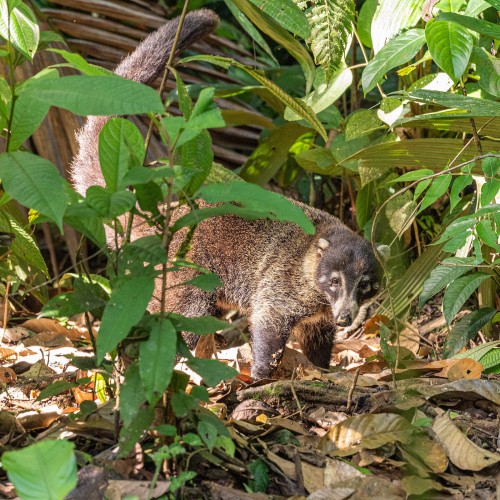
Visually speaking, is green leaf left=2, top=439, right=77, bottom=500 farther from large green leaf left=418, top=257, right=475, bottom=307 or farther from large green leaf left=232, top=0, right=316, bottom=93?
large green leaf left=418, top=257, right=475, bottom=307

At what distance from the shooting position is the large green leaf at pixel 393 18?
409 cm

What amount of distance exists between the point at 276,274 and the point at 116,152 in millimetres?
3173

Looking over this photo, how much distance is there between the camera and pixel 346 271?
521 centimetres

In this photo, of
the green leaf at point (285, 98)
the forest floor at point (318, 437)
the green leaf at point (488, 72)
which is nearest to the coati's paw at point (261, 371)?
the forest floor at point (318, 437)

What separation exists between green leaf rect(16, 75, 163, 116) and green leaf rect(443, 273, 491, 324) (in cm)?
216

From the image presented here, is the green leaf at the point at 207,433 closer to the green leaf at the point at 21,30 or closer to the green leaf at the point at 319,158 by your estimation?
the green leaf at the point at 21,30

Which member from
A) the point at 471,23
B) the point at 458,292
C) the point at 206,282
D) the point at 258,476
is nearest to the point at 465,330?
the point at 458,292

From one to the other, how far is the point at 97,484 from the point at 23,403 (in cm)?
122

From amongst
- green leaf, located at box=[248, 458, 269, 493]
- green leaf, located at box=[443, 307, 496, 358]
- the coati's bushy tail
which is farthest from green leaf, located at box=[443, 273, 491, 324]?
the coati's bushy tail

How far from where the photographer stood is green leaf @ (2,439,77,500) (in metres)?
1.82

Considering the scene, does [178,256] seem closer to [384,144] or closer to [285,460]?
[285,460]

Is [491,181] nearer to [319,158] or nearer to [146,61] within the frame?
[319,158]

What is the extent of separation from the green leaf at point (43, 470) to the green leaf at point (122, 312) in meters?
0.25

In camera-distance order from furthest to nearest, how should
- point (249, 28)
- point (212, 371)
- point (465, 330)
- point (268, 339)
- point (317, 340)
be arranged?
point (317, 340)
point (268, 339)
point (465, 330)
point (249, 28)
point (212, 371)
